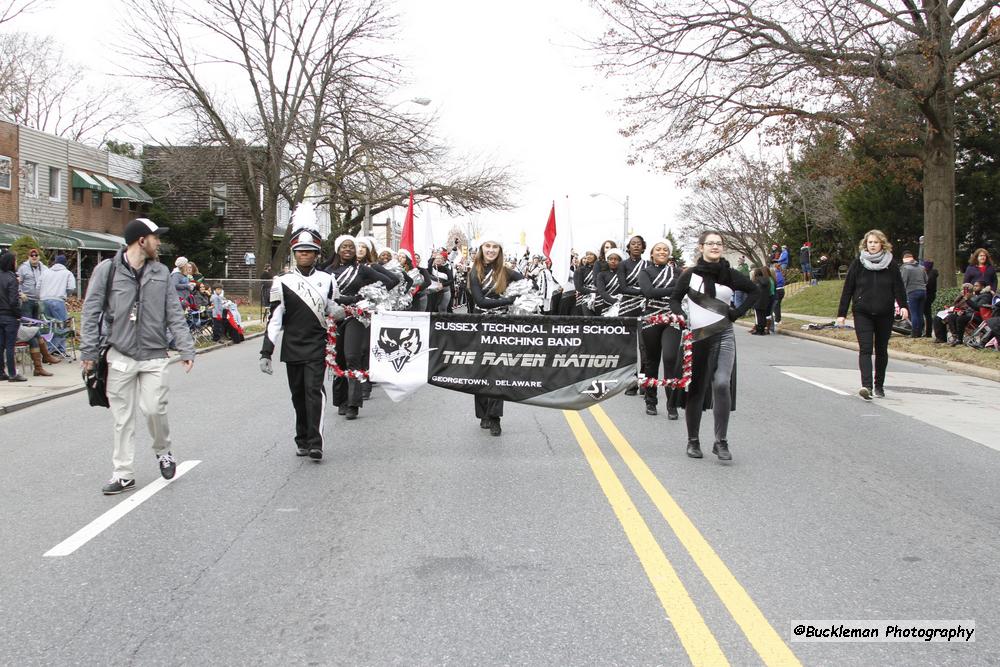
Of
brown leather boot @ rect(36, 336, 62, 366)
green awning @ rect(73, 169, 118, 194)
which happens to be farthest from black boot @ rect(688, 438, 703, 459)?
green awning @ rect(73, 169, 118, 194)

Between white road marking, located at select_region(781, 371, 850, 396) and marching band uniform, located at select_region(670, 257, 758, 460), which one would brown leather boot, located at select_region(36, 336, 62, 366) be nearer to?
marching band uniform, located at select_region(670, 257, 758, 460)

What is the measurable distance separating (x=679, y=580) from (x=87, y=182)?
3981cm

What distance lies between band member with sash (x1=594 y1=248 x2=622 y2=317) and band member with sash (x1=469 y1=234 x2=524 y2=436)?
293 cm

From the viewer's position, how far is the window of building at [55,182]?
3803 cm

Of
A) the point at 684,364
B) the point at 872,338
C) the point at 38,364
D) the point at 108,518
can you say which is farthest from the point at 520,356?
the point at 38,364

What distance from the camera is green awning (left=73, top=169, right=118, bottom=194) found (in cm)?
3888

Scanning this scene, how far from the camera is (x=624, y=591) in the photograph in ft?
14.5

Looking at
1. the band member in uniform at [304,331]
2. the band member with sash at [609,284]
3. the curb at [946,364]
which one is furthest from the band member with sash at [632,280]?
the curb at [946,364]

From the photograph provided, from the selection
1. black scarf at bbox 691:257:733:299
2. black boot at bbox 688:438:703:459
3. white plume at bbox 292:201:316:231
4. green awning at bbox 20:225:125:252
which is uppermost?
green awning at bbox 20:225:125:252

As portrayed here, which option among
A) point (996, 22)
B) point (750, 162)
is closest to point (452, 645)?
point (996, 22)

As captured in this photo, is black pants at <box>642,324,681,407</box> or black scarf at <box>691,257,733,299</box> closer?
black scarf at <box>691,257,733,299</box>

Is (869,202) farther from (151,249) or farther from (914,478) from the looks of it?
(151,249)

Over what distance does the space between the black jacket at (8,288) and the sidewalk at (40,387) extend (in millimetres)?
1009

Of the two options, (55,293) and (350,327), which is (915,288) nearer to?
(350,327)
